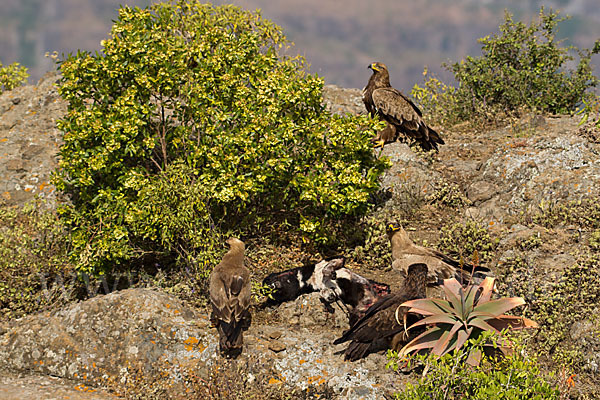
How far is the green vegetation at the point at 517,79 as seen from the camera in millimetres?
13102

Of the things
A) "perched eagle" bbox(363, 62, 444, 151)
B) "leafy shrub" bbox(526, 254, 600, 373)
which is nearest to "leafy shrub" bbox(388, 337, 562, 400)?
"leafy shrub" bbox(526, 254, 600, 373)

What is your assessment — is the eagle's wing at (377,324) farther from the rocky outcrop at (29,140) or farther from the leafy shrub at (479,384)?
the rocky outcrop at (29,140)

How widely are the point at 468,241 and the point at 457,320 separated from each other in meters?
3.26

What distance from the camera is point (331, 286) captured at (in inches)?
274

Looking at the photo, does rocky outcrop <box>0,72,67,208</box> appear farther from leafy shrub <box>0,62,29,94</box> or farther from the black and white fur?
the black and white fur

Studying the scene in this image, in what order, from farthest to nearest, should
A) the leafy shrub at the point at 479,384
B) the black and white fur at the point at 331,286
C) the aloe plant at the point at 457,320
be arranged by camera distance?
the black and white fur at the point at 331,286, the aloe plant at the point at 457,320, the leafy shrub at the point at 479,384

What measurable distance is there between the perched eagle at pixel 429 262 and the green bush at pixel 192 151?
0.98m

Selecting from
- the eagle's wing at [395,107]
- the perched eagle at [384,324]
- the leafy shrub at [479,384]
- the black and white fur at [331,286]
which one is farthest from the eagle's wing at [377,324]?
the eagle's wing at [395,107]

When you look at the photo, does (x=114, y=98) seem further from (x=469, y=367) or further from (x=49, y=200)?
(x=469, y=367)

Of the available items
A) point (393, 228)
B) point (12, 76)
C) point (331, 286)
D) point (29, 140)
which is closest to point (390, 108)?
point (393, 228)

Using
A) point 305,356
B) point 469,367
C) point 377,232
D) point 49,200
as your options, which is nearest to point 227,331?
point 305,356

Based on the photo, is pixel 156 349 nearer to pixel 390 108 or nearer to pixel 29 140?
pixel 390 108

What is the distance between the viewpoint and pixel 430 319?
18.1 ft

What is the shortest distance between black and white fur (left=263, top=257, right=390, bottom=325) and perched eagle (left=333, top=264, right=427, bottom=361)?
0.67 m
